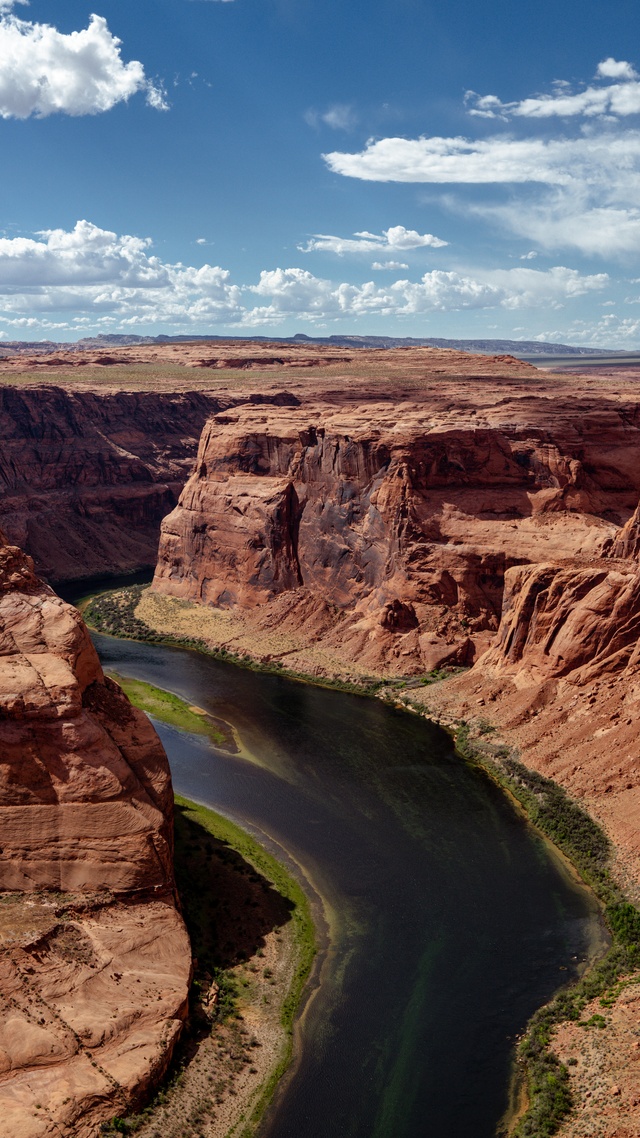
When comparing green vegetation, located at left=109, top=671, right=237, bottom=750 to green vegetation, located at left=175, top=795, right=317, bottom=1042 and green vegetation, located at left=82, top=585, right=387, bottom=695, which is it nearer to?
green vegetation, located at left=82, top=585, right=387, bottom=695

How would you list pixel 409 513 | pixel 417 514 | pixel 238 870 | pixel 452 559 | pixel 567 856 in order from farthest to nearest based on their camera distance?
pixel 409 513 < pixel 417 514 < pixel 452 559 < pixel 567 856 < pixel 238 870

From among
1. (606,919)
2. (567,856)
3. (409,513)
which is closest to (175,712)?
(409,513)

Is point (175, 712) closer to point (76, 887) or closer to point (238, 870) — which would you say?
point (238, 870)

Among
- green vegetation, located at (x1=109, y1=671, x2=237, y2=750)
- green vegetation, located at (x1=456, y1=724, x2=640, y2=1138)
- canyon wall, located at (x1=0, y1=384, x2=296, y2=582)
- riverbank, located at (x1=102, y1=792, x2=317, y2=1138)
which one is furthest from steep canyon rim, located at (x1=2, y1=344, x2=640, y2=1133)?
riverbank, located at (x1=102, y1=792, x2=317, y2=1138)

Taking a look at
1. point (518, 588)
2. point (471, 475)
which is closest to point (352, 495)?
point (471, 475)

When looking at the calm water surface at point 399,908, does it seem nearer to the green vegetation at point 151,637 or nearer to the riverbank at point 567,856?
the riverbank at point 567,856

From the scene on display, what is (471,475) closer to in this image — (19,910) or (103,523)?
(19,910)
